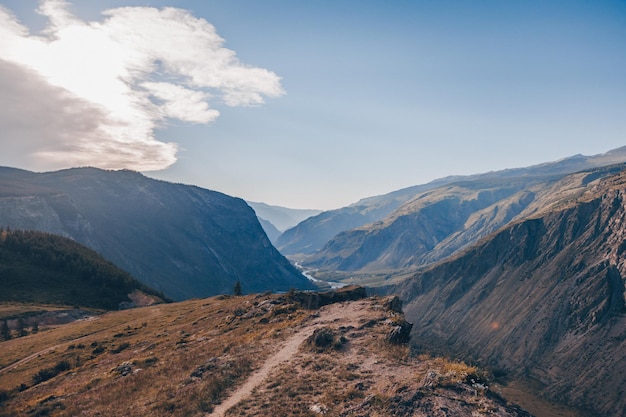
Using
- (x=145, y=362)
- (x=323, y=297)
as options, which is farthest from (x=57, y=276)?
(x=323, y=297)

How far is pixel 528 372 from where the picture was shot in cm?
16588

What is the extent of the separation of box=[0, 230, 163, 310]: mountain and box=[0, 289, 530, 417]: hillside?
53.4 m

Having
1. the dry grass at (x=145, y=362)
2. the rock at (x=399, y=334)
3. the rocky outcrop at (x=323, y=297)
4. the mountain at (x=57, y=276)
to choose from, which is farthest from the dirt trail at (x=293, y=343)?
the mountain at (x=57, y=276)

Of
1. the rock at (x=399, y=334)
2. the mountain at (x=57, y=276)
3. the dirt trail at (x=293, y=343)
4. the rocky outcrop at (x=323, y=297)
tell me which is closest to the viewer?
the dirt trail at (x=293, y=343)

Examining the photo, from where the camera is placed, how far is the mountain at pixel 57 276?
4067 inches

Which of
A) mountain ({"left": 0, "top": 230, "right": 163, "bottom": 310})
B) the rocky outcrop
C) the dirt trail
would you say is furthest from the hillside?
mountain ({"left": 0, "top": 230, "right": 163, "bottom": 310})

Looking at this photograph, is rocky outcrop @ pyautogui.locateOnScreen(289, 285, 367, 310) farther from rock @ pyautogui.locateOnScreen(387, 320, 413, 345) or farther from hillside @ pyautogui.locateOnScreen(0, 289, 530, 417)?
rock @ pyautogui.locateOnScreen(387, 320, 413, 345)

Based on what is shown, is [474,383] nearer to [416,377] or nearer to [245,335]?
[416,377]

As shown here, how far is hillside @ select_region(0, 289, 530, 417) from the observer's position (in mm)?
22234

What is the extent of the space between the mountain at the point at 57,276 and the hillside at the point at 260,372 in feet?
175

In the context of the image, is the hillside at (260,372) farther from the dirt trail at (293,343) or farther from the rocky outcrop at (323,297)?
the rocky outcrop at (323,297)

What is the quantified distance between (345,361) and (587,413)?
485 ft

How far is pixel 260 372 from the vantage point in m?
29.6

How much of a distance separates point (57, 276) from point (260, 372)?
115 m
